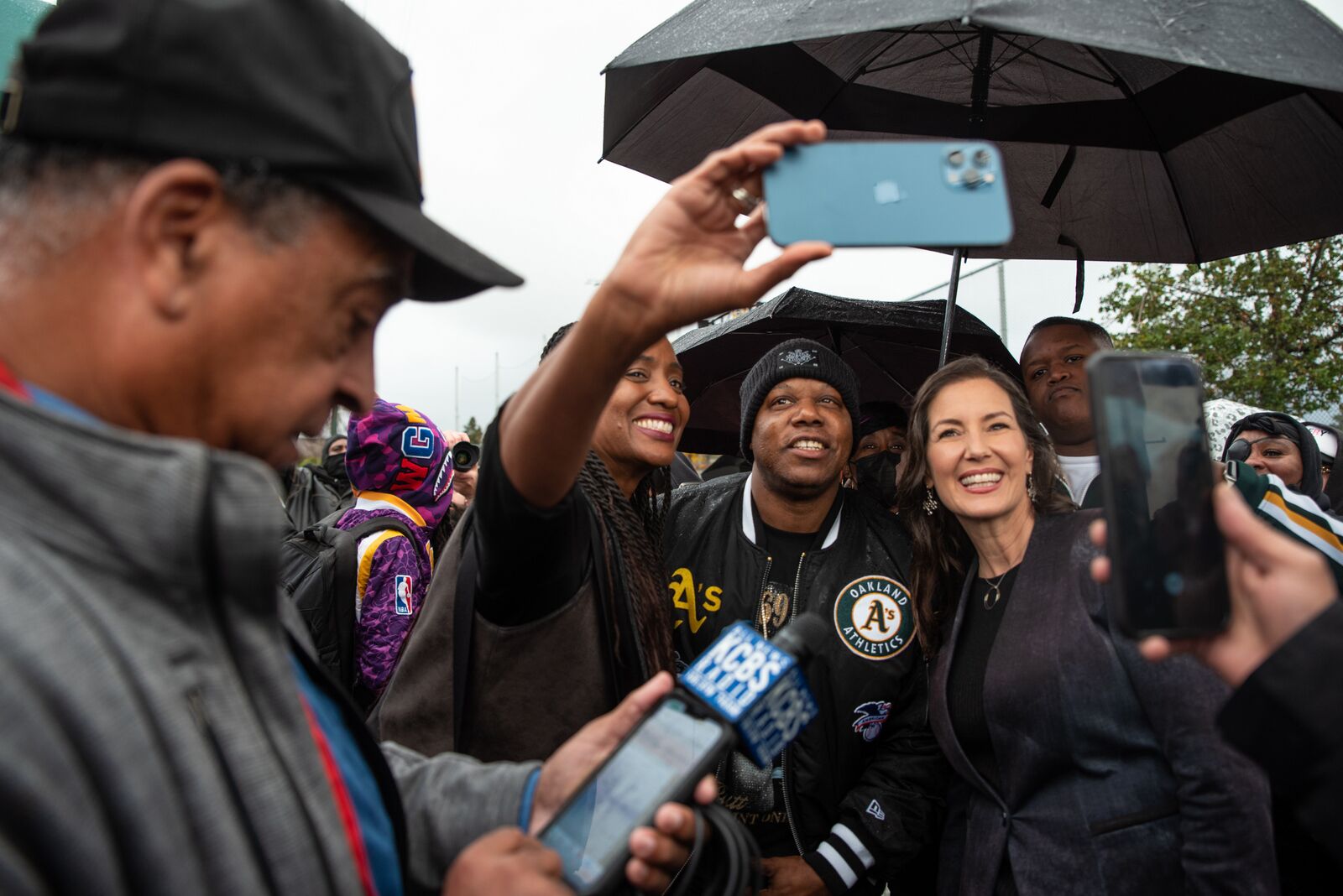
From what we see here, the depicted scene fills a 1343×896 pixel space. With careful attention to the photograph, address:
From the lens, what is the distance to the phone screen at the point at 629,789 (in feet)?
3.57

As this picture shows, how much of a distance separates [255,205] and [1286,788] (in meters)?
1.48

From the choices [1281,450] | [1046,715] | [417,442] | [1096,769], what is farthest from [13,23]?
[1281,450]

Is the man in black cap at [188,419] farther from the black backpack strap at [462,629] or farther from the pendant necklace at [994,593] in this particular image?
the pendant necklace at [994,593]

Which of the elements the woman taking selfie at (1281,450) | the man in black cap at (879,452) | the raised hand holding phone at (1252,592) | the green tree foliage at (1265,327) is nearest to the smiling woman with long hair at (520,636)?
the raised hand holding phone at (1252,592)

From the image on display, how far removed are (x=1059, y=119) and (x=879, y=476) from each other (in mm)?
1909

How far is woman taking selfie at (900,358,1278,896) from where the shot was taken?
1896 mm

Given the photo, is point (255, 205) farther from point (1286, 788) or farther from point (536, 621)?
point (1286, 788)

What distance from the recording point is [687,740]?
115 cm

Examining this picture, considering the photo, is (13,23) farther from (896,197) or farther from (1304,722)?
(1304,722)

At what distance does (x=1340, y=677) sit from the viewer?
1075 millimetres

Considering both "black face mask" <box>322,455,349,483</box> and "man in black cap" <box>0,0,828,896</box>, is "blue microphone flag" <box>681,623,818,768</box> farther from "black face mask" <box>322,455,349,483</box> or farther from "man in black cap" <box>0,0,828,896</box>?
"black face mask" <box>322,455,349,483</box>

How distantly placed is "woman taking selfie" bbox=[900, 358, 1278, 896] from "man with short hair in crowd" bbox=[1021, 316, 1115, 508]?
3.88ft

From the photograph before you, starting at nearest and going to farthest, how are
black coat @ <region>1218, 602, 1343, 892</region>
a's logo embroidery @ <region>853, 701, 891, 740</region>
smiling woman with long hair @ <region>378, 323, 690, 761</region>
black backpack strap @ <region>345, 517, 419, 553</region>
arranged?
black coat @ <region>1218, 602, 1343, 892</region> → smiling woman with long hair @ <region>378, 323, 690, 761</region> → a's logo embroidery @ <region>853, 701, 891, 740</region> → black backpack strap @ <region>345, 517, 419, 553</region>

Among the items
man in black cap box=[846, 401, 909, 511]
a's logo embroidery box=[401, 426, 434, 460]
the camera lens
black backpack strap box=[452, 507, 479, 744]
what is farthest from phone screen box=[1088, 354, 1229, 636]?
the camera lens
